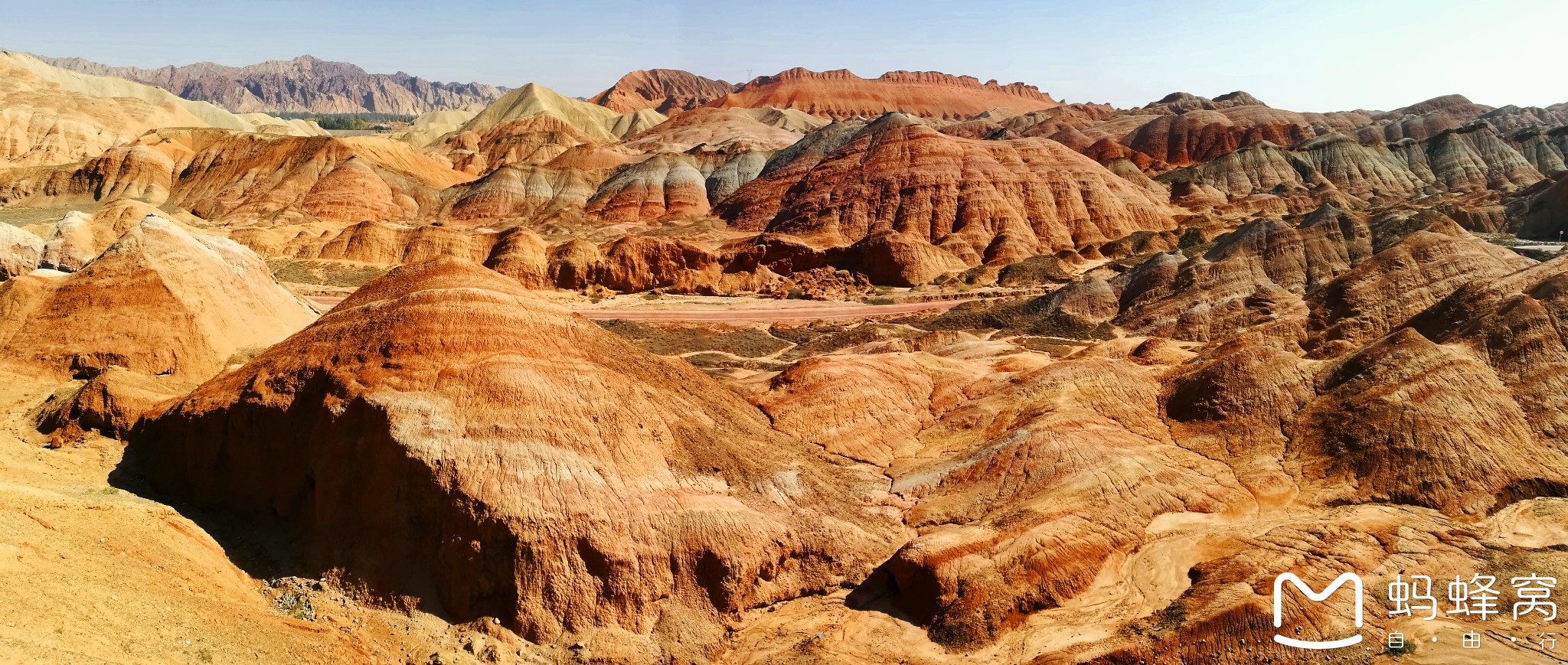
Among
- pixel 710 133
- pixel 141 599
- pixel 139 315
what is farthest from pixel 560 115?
pixel 141 599

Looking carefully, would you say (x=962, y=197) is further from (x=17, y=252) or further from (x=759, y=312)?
(x=17, y=252)

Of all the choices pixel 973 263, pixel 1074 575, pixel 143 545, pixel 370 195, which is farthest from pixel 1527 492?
pixel 370 195

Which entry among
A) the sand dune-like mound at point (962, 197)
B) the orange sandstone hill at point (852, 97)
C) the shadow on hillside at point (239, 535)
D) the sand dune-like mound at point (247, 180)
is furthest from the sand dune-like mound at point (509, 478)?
the orange sandstone hill at point (852, 97)

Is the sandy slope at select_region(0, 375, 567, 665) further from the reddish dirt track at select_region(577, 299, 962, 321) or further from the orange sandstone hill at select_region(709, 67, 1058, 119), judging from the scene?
the orange sandstone hill at select_region(709, 67, 1058, 119)

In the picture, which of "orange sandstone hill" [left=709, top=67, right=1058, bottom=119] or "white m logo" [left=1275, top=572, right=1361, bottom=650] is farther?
"orange sandstone hill" [left=709, top=67, right=1058, bottom=119]

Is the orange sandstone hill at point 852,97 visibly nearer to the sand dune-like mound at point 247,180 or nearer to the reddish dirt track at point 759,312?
the sand dune-like mound at point 247,180

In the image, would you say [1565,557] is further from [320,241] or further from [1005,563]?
[320,241]

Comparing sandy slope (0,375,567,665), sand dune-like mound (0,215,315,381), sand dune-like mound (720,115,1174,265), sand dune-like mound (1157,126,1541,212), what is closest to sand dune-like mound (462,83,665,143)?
sand dune-like mound (720,115,1174,265)
